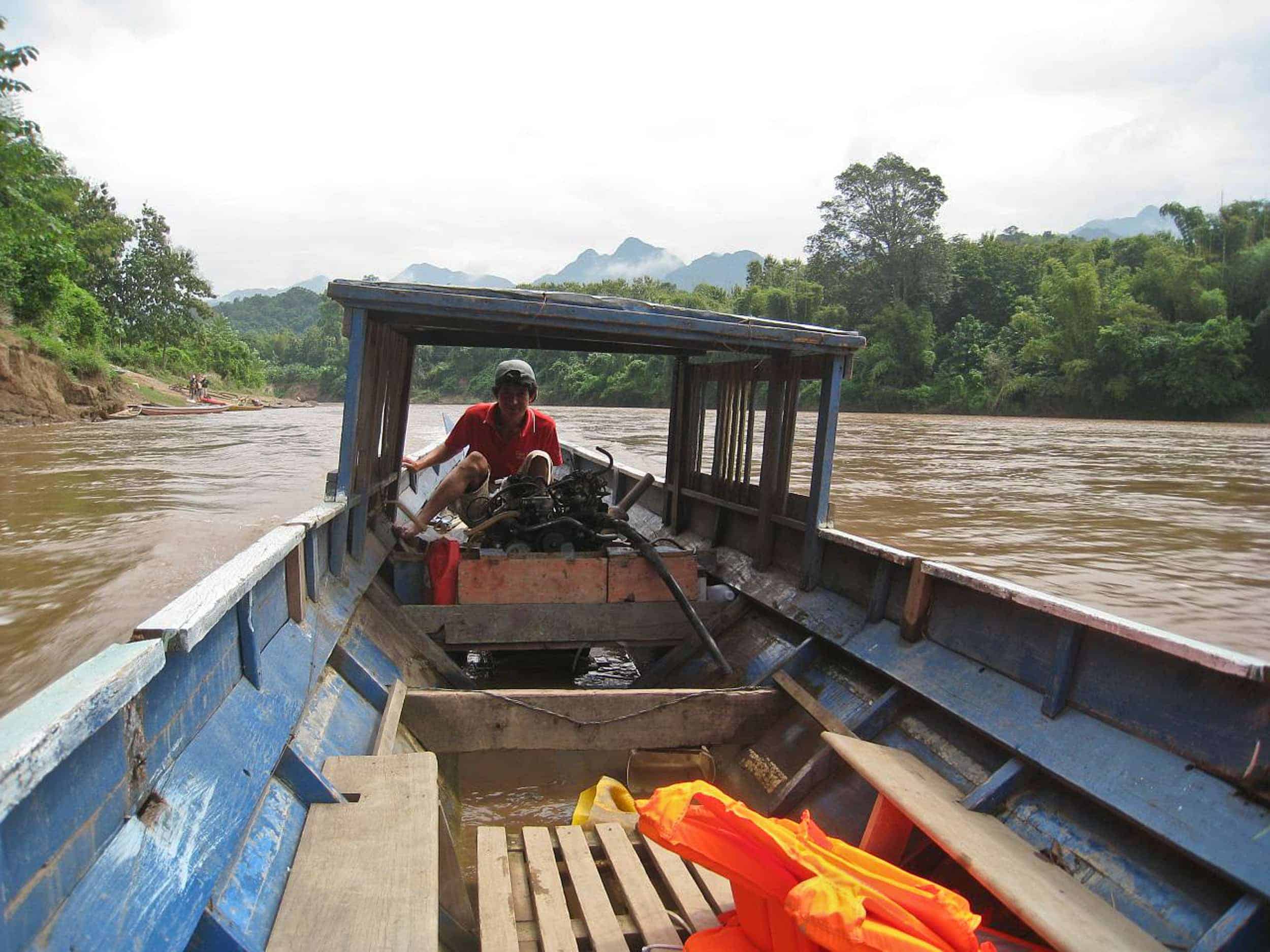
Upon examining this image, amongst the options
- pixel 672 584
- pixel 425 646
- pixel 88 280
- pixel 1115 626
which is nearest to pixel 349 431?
pixel 425 646

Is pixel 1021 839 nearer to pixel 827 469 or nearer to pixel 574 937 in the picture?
pixel 574 937

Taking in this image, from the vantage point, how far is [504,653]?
5309 millimetres

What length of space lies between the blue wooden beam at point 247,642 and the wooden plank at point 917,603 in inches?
93.3

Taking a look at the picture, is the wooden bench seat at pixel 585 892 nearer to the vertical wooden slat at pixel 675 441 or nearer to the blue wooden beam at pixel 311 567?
the blue wooden beam at pixel 311 567

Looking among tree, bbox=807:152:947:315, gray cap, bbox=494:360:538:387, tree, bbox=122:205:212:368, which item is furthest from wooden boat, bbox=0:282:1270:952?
tree, bbox=807:152:947:315

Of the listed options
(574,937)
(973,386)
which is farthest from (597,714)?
(973,386)

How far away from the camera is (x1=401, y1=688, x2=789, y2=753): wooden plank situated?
325 cm

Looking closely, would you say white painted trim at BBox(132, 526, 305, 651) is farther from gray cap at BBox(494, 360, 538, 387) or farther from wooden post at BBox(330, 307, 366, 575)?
gray cap at BBox(494, 360, 538, 387)

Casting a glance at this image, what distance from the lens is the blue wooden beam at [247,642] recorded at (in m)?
2.22

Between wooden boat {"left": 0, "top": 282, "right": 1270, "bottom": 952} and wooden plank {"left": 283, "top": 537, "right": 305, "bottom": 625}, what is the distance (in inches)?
0.6

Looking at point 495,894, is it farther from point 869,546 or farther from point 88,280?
point 88,280

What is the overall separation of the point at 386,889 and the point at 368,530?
129 inches

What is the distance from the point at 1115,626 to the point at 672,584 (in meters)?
2.22

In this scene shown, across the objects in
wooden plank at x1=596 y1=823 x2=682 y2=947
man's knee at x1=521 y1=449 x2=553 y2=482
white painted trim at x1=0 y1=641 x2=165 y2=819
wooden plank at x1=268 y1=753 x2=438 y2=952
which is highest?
man's knee at x1=521 y1=449 x2=553 y2=482
